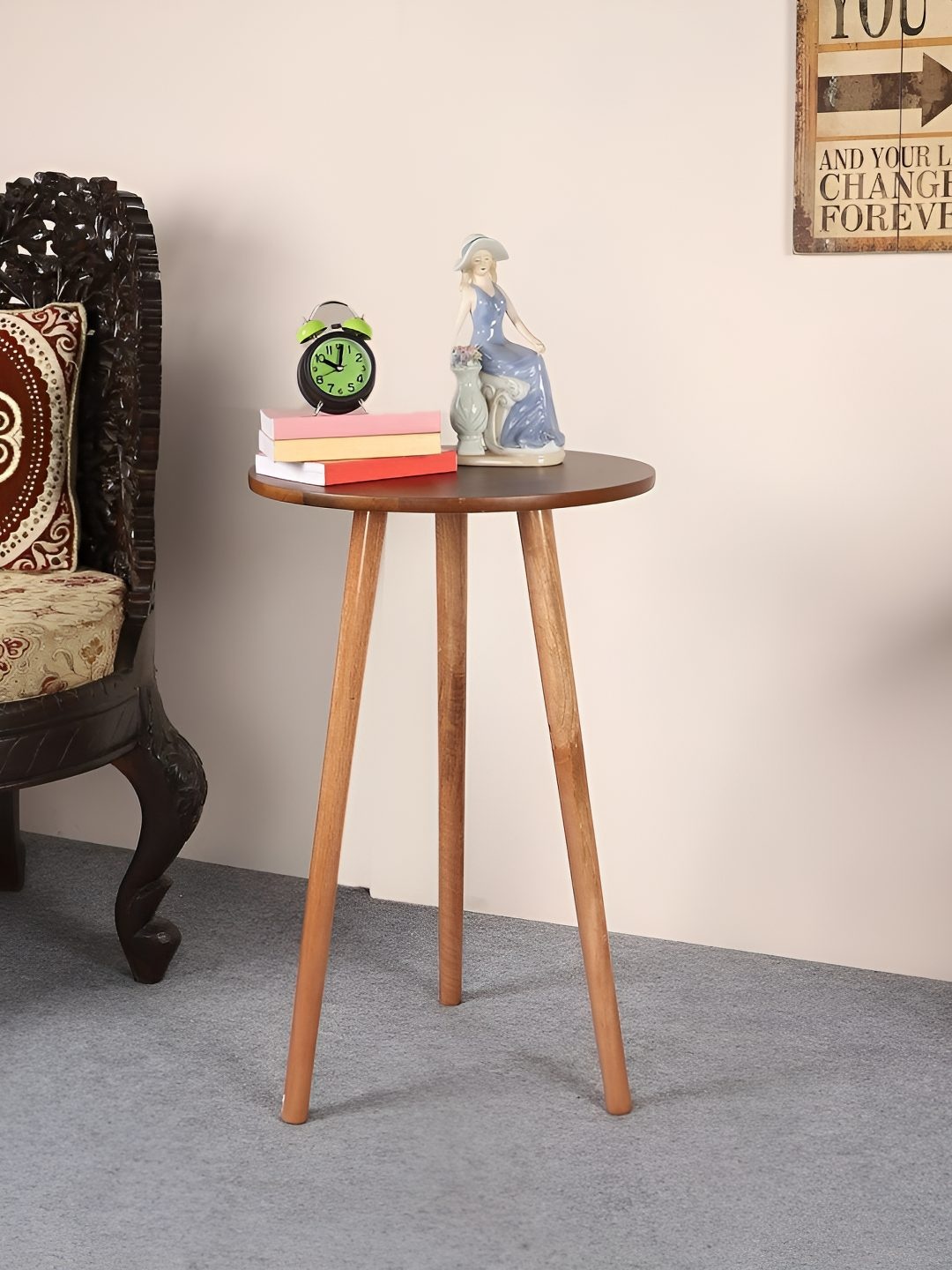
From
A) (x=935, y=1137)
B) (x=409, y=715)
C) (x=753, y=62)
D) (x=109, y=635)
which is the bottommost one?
(x=935, y=1137)

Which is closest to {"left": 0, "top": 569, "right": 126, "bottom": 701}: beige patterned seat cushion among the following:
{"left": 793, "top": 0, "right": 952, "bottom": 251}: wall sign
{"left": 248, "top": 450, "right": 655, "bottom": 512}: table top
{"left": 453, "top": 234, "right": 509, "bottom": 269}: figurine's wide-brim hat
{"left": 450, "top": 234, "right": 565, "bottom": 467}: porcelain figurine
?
{"left": 248, "top": 450, "right": 655, "bottom": 512}: table top

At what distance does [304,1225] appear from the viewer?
147 cm

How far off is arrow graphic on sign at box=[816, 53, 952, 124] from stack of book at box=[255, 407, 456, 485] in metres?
0.76

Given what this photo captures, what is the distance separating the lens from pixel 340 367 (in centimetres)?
167

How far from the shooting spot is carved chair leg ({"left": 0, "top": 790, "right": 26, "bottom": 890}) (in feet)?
7.52

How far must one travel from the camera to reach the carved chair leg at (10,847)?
2.29 meters

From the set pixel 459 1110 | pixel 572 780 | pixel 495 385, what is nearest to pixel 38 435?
pixel 495 385

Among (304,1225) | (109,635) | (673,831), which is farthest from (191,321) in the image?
(304,1225)

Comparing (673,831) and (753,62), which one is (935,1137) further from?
(753,62)

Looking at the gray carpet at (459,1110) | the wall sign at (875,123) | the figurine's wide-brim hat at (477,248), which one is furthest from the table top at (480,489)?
the gray carpet at (459,1110)

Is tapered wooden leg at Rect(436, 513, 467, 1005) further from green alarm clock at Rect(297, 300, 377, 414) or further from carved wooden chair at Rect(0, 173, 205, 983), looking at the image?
carved wooden chair at Rect(0, 173, 205, 983)

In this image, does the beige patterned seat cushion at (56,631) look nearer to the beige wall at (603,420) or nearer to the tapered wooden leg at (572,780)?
the beige wall at (603,420)

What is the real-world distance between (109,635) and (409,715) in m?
0.57

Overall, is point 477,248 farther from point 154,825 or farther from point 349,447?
point 154,825
